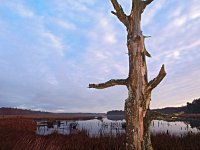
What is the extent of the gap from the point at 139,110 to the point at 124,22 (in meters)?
2.18

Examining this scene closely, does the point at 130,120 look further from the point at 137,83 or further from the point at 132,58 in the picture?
the point at 132,58

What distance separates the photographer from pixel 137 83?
6.98 m

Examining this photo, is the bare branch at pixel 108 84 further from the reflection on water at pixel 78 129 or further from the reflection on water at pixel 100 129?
the reflection on water at pixel 100 129

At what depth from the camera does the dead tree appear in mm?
6902

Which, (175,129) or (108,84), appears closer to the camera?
(108,84)

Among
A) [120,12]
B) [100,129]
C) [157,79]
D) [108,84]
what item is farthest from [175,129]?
[120,12]

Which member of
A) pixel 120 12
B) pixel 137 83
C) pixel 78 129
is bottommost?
pixel 78 129

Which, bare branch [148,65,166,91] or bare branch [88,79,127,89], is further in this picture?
bare branch [88,79,127,89]

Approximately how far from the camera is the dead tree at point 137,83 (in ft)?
22.6

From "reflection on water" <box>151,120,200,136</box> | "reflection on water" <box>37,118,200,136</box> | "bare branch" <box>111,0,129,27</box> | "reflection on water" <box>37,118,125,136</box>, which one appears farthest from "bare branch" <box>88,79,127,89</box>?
"reflection on water" <box>151,120,200,136</box>

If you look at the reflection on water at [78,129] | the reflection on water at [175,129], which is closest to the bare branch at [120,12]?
the reflection on water at [78,129]

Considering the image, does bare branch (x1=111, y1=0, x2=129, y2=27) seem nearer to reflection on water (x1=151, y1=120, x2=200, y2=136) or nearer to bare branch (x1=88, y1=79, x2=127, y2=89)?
bare branch (x1=88, y1=79, x2=127, y2=89)

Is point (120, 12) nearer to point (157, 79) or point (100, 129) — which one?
point (157, 79)

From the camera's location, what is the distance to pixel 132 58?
7.04m
